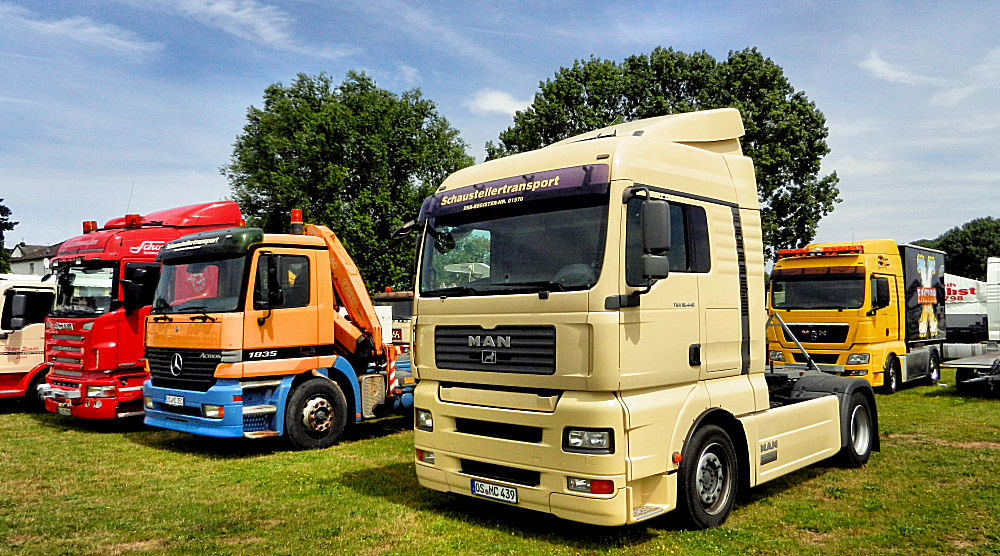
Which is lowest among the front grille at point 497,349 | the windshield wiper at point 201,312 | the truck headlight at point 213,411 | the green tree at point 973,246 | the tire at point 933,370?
the tire at point 933,370

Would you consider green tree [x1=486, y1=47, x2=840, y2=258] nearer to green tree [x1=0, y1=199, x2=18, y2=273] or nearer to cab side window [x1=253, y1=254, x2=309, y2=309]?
cab side window [x1=253, y1=254, x2=309, y2=309]

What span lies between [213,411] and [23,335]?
7162 millimetres

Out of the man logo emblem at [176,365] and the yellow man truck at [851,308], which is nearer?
the man logo emblem at [176,365]

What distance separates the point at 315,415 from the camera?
33.3ft

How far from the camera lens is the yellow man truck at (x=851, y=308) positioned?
1455 cm

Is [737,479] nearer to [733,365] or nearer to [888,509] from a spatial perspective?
[733,365]

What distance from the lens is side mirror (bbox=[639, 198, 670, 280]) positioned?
5410 mm

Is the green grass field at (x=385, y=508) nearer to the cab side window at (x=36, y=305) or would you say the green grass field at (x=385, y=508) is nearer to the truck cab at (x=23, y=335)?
the truck cab at (x=23, y=335)

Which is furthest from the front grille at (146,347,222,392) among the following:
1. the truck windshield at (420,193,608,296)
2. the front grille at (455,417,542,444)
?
the front grille at (455,417,542,444)

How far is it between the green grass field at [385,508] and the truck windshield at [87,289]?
2.31m

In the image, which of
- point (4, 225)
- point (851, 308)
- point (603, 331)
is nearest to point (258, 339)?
point (603, 331)

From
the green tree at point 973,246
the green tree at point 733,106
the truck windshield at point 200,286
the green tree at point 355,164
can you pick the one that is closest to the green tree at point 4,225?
the green tree at point 355,164

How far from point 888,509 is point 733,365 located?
197 centimetres

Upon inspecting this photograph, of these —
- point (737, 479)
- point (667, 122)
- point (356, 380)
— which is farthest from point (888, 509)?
point (356, 380)
